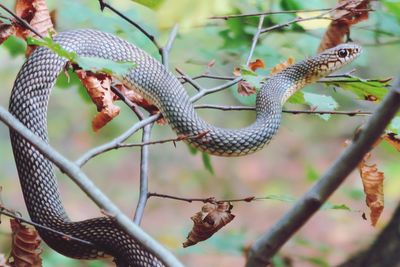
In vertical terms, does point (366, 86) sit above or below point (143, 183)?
above

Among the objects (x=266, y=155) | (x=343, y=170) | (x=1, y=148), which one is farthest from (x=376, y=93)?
(x=266, y=155)

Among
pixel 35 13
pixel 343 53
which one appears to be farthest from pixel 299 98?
pixel 35 13

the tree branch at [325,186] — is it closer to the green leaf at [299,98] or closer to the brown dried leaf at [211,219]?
the brown dried leaf at [211,219]

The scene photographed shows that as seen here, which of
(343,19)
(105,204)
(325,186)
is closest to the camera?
(325,186)

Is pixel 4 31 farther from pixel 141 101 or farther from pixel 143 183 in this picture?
pixel 141 101

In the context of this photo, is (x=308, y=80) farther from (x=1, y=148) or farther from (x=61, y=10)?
(x=1, y=148)
